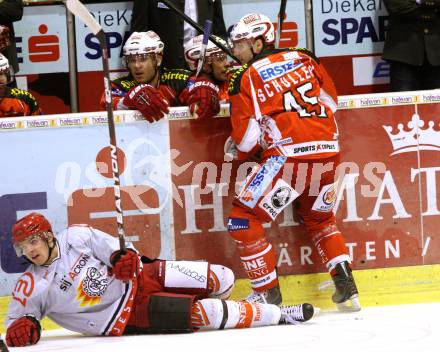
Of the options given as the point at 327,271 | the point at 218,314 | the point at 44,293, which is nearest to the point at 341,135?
the point at 327,271

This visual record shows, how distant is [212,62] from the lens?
21.5 feet

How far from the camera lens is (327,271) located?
615cm

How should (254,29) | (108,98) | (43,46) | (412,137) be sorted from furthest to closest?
(43,46) → (412,137) → (254,29) → (108,98)

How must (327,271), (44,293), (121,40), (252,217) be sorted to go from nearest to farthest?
(44,293), (252,217), (327,271), (121,40)

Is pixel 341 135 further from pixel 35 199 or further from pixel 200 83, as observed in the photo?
pixel 35 199

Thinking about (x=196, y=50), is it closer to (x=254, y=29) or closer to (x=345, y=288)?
(x=254, y=29)

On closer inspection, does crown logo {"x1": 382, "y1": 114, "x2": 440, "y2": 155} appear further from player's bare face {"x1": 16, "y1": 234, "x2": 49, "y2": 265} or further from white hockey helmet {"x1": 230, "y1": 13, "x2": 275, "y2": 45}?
player's bare face {"x1": 16, "y1": 234, "x2": 49, "y2": 265}

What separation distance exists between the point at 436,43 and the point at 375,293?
166 centimetres

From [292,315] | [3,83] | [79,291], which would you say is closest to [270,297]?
[292,315]

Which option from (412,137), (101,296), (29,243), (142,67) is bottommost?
(101,296)

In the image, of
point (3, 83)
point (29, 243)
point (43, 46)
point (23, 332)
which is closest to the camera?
point (23, 332)

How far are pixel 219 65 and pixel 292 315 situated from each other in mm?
1695

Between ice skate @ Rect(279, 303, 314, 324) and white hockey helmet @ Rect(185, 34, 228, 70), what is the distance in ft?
5.59

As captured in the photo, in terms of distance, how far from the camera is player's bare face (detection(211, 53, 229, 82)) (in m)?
6.56
